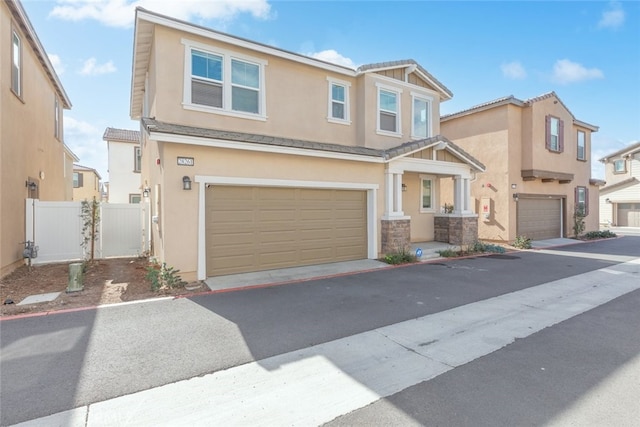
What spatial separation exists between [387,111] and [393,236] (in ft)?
16.0

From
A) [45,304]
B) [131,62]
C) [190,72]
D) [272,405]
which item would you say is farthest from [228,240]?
[131,62]

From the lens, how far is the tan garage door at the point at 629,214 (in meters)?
26.7

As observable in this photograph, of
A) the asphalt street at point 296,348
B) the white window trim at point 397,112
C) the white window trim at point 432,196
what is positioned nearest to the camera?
the asphalt street at point 296,348

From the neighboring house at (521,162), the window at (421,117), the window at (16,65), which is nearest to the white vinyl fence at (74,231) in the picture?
the window at (16,65)

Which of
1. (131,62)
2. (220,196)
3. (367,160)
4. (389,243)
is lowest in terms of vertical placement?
(389,243)

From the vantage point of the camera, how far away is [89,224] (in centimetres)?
991

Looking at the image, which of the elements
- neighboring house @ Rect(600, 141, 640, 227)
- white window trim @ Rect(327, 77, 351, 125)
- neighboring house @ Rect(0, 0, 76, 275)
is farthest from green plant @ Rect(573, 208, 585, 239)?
neighboring house @ Rect(0, 0, 76, 275)

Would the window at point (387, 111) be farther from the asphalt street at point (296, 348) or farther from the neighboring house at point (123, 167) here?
the neighboring house at point (123, 167)

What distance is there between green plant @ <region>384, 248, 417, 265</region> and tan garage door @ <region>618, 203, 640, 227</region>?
28.5 meters

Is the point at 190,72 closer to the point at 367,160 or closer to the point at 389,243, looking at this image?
the point at 367,160

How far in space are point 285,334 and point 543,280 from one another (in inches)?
287

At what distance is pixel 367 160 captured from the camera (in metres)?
10.3

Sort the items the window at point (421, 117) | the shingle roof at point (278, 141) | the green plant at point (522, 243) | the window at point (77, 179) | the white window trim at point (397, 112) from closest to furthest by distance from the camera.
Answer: the shingle roof at point (278, 141), the white window trim at point (397, 112), the window at point (421, 117), the green plant at point (522, 243), the window at point (77, 179)

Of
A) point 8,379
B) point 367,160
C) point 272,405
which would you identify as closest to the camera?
point 272,405
